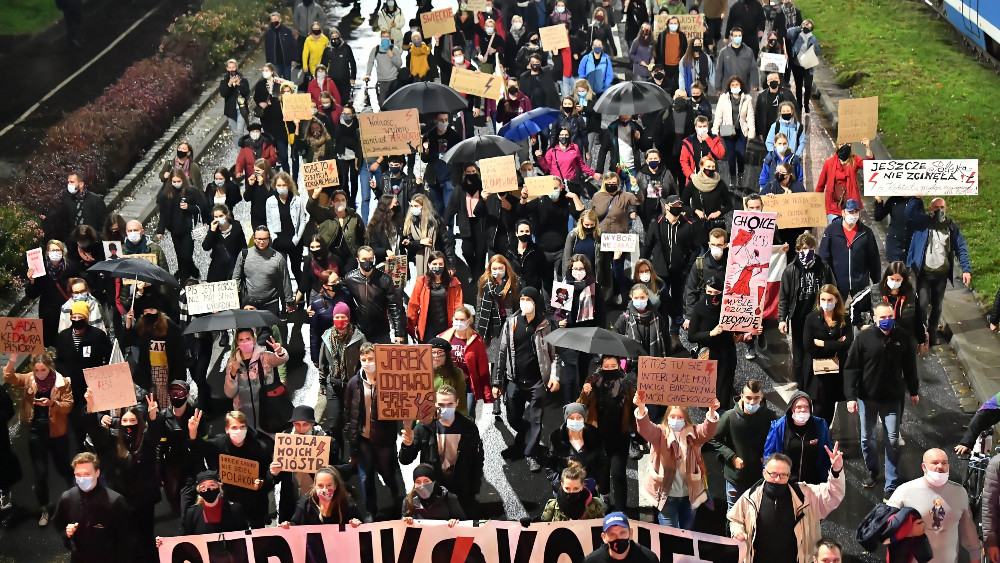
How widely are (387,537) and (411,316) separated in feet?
12.4

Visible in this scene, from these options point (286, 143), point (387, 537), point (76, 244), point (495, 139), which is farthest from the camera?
point (286, 143)

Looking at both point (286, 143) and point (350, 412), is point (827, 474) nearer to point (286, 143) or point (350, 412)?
point (350, 412)

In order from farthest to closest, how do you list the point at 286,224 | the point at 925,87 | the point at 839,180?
the point at 925,87 < the point at 286,224 < the point at 839,180

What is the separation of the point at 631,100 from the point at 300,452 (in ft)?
29.3

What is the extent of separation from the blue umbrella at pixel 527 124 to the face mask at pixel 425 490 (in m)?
8.70

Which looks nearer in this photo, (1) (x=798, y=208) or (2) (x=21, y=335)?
(2) (x=21, y=335)

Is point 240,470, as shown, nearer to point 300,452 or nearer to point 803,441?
point 300,452

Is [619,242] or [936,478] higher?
[619,242]

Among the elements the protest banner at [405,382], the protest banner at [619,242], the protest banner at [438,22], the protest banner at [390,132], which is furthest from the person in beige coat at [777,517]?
the protest banner at [438,22]

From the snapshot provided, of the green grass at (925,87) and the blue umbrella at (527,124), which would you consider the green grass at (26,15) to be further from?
the green grass at (925,87)

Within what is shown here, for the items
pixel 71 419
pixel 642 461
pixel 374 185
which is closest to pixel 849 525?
pixel 642 461

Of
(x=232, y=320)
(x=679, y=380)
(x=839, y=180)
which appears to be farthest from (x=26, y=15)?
(x=679, y=380)

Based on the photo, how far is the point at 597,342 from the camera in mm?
12578

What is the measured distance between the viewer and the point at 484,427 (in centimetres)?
1434
